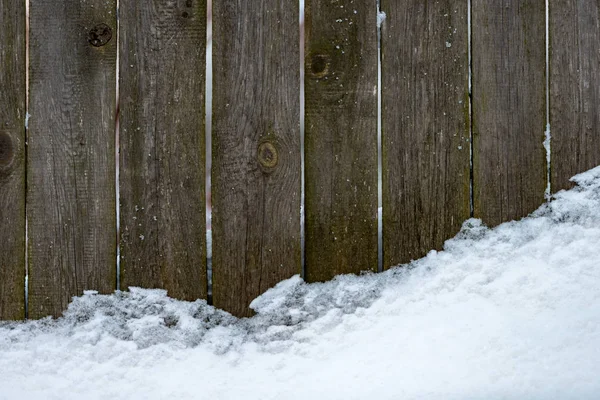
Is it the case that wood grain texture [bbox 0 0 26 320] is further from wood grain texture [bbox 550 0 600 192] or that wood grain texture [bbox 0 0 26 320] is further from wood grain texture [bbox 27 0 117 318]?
wood grain texture [bbox 550 0 600 192]

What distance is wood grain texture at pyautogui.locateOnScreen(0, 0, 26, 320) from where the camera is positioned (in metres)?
1.67

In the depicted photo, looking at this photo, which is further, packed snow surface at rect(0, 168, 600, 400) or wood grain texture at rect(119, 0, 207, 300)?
wood grain texture at rect(119, 0, 207, 300)

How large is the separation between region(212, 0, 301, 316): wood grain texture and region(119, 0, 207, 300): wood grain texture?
2.5 inches

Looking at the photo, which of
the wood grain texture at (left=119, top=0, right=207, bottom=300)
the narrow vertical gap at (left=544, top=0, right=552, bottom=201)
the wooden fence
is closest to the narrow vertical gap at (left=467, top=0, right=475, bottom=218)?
the wooden fence

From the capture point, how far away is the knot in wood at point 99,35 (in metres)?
1.67

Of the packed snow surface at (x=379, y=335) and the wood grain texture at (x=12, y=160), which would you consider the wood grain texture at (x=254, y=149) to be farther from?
the wood grain texture at (x=12, y=160)

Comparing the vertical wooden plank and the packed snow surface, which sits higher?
the vertical wooden plank

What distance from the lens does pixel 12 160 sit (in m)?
1.68

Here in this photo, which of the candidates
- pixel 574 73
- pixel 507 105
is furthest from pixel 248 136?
pixel 574 73

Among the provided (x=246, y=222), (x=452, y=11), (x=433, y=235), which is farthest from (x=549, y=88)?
(x=246, y=222)

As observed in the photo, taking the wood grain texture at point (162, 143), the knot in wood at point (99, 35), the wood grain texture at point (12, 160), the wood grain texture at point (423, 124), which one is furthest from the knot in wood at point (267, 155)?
the wood grain texture at point (12, 160)

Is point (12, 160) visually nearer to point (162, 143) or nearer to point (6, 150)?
point (6, 150)

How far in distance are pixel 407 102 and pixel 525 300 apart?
0.70 m

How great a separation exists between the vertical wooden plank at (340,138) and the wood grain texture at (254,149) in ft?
0.18
